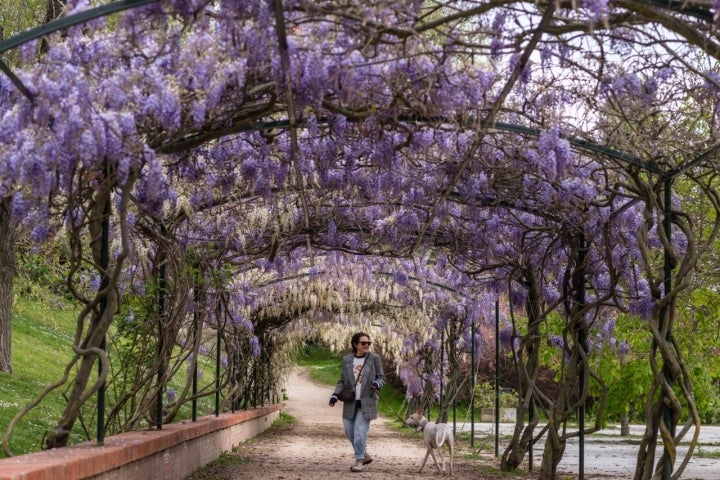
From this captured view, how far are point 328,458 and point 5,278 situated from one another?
18.8 feet

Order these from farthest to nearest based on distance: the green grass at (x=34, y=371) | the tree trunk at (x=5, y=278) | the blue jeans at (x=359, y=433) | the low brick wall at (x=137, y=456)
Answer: the tree trunk at (x=5, y=278), the blue jeans at (x=359, y=433), the green grass at (x=34, y=371), the low brick wall at (x=137, y=456)

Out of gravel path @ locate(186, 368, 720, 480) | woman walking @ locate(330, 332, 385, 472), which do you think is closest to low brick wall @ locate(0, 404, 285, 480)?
gravel path @ locate(186, 368, 720, 480)

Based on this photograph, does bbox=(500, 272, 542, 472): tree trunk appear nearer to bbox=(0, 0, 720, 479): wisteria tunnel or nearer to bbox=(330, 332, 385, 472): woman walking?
bbox=(0, 0, 720, 479): wisteria tunnel

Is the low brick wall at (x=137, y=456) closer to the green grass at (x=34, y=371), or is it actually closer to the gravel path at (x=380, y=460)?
the gravel path at (x=380, y=460)

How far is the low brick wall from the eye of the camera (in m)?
4.93

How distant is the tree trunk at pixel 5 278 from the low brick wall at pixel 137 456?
152 inches

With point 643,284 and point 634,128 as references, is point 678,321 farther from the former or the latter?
point 634,128

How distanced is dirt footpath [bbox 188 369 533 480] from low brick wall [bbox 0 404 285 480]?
1.02 feet

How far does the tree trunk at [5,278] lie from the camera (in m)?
14.8

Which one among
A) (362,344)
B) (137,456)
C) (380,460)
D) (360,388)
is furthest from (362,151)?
(380,460)

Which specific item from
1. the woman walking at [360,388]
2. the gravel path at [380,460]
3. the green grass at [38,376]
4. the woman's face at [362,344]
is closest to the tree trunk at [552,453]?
the gravel path at [380,460]

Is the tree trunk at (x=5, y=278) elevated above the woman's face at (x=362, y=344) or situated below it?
above

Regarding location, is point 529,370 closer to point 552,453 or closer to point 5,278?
point 552,453

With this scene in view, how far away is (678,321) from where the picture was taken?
14.5 m
